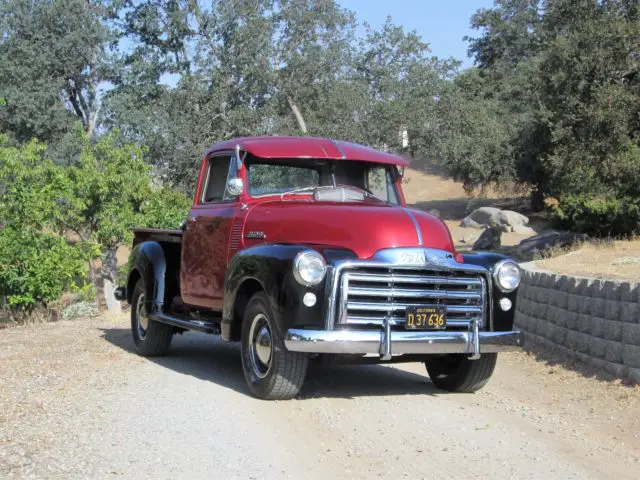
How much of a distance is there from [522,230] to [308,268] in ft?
103

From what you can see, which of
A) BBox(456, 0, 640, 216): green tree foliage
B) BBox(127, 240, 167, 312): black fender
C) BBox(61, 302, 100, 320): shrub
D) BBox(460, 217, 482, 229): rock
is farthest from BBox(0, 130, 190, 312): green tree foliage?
BBox(460, 217, 482, 229): rock

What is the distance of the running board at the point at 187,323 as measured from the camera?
8758mm

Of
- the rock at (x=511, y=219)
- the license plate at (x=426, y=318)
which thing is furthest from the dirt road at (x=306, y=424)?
the rock at (x=511, y=219)

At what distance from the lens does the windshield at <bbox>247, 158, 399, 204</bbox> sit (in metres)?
8.80

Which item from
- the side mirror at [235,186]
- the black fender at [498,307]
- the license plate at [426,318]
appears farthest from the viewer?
the side mirror at [235,186]

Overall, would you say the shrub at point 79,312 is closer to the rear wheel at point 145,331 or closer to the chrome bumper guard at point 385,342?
the rear wheel at point 145,331

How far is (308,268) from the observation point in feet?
23.3

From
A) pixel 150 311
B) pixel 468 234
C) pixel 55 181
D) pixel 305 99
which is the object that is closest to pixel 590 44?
pixel 150 311

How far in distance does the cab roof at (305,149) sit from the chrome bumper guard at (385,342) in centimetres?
223

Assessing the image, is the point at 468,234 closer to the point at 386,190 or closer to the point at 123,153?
the point at 123,153

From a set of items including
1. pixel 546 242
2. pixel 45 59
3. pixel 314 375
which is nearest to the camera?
pixel 314 375

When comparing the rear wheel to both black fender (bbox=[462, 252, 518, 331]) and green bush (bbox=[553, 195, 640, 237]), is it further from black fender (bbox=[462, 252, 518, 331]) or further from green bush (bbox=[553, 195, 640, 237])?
green bush (bbox=[553, 195, 640, 237])

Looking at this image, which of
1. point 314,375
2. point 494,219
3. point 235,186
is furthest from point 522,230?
point 235,186

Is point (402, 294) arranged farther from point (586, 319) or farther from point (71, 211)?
point (71, 211)
